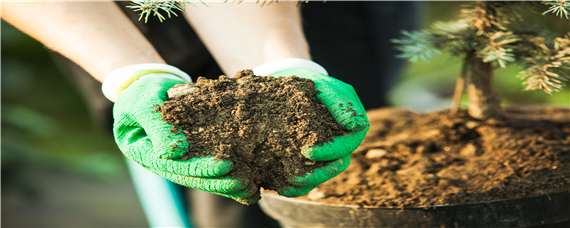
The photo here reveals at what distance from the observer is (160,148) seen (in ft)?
1.90

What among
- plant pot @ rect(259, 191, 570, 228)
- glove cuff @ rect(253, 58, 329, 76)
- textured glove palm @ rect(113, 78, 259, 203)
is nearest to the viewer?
textured glove palm @ rect(113, 78, 259, 203)

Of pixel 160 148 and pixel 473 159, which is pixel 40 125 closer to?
pixel 160 148

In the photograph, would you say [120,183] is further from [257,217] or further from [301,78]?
[301,78]

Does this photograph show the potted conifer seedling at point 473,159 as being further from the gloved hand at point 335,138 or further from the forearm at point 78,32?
the forearm at point 78,32

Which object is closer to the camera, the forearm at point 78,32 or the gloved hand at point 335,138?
the gloved hand at point 335,138

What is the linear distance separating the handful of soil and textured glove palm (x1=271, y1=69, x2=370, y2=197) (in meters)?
0.01

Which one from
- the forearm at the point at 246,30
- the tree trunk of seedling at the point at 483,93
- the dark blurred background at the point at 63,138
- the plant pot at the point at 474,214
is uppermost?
the forearm at the point at 246,30

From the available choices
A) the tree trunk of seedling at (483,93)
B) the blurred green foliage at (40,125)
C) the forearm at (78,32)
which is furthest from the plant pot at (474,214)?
the blurred green foliage at (40,125)

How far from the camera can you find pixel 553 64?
2.71ft

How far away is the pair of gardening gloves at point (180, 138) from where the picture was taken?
22.9 inches

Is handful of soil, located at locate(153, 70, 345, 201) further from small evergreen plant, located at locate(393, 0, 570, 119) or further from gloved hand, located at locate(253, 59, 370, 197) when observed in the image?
small evergreen plant, located at locate(393, 0, 570, 119)

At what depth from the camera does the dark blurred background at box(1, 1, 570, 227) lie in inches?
87.7

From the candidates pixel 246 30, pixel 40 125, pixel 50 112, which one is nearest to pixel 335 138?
pixel 246 30

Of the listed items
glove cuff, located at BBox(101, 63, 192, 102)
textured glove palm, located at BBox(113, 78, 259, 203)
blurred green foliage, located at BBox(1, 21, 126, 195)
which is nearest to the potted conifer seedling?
textured glove palm, located at BBox(113, 78, 259, 203)
